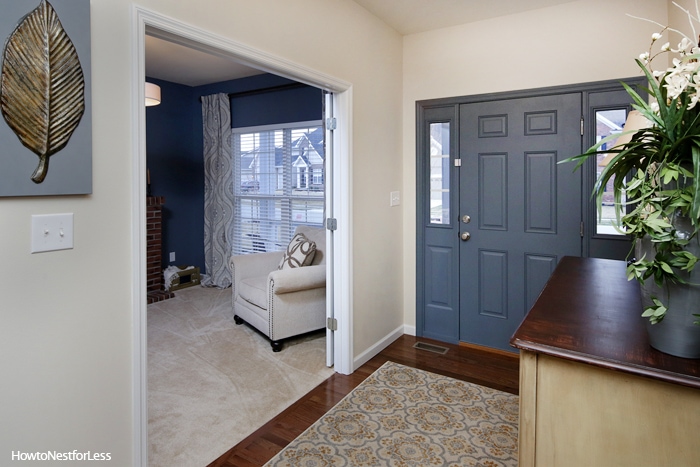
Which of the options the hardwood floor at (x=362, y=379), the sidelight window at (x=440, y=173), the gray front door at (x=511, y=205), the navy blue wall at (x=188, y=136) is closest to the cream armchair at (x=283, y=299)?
the hardwood floor at (x=362, y=379)

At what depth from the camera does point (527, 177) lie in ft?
10.9

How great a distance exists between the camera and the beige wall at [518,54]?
2.92 metres

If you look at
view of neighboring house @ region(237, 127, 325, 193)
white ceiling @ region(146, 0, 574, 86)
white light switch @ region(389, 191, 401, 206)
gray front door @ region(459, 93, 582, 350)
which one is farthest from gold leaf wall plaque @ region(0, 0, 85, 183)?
view of neighboring house @ region(237, 127, 325, 193)

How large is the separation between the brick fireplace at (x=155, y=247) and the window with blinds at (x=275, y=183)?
0.93 m

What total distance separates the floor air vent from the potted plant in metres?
2.60

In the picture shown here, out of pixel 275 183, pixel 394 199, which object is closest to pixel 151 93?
pixel 275 183

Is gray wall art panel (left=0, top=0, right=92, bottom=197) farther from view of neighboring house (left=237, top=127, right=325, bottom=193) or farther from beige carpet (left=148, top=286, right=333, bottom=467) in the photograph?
view of neighboring house (left=237, top=127, right=325, bottom=193)

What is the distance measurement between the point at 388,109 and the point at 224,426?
8.59 ft

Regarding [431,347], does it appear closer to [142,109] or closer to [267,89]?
[142,109]

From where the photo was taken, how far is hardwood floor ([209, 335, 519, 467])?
7.16 ft

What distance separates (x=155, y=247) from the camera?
532cm

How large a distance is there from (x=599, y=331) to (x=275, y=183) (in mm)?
4632

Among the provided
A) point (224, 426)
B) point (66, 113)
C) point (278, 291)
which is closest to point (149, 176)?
point (278, 291)

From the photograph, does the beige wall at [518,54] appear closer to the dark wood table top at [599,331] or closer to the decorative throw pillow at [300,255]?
the decorative throw pillow at [300,255]
